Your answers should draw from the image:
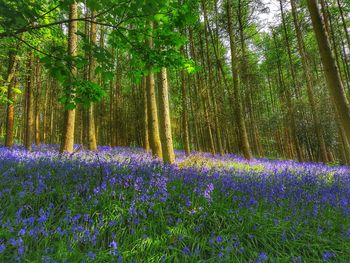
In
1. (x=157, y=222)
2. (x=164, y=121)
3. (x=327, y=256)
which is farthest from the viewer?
(x=164, y=121)

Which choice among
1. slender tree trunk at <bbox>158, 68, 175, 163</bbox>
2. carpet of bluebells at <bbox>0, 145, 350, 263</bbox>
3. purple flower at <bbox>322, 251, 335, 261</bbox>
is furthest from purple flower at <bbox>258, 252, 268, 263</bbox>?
slender tree trunk at <bbox>158, 68, 175, 163</bbox>

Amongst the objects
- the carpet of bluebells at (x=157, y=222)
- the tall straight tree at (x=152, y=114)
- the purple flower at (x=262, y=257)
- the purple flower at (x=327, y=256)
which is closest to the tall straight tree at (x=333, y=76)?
the carpet of bluebells at (x=157, y=222)

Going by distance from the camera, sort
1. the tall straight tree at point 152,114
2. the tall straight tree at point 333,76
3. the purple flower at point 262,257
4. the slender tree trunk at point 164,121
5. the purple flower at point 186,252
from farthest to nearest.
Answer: the tall straight tree at point 152,114 < the slender tree trunk at point 164,121 < the tall straight tree at point 333,76 < the purple flower at point 186,252 < the purple flower at point 262,257

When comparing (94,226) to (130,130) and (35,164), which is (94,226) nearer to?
(35,164)

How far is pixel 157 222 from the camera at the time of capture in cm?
359

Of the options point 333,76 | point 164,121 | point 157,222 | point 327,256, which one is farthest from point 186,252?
point 164,121

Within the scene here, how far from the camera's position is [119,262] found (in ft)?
8.45

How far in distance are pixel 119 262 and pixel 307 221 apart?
2868 millimetres

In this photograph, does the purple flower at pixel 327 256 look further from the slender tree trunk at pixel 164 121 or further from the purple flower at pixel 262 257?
the slender tree trunk at pixel 164 121

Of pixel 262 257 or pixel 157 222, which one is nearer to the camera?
pixel 262 257

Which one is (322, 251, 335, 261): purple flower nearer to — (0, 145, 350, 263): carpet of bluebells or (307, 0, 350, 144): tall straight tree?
(0, 145, 350, 263): carpet of bluebells

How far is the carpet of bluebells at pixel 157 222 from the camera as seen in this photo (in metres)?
2.83

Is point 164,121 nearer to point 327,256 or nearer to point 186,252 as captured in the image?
point 186,252

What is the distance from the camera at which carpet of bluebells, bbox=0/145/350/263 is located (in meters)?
2.83
